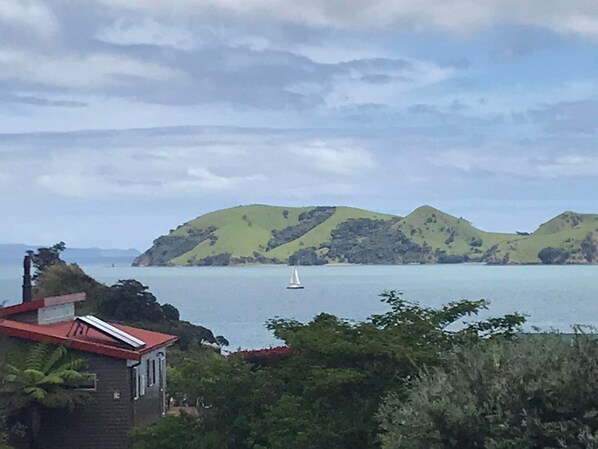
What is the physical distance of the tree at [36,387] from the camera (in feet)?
69.2

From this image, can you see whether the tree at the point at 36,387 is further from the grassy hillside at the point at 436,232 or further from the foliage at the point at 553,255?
the grassy hillside at the point at 436,232

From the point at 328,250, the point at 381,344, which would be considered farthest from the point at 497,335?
the point at 328,250

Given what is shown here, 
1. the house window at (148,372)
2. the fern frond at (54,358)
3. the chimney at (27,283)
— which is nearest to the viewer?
the fern frond at (54,358)

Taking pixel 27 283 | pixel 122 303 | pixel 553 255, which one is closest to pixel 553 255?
pixel 553 255

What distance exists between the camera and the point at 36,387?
21.3 meters

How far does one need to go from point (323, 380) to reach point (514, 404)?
4.33 meters

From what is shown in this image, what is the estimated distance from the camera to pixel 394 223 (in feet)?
646

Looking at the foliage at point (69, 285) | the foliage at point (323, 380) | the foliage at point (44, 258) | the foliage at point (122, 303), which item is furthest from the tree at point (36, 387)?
the foliage at point (44, 258)

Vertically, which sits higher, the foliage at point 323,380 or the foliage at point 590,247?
the foliage at point 590,247

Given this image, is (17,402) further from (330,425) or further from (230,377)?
(330,425)

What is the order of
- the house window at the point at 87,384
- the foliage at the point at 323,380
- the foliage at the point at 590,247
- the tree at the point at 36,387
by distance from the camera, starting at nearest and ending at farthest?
the foliage at the point at 323,380 → the tree at the point at 36,387 → the house window at the point at 87,384 → the foliage at the point at 590,247

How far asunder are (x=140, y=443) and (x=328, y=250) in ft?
579

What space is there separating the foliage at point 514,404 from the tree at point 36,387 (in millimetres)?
12003

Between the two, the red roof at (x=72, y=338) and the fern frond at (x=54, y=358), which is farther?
the red roof at (x=72, y=338)
